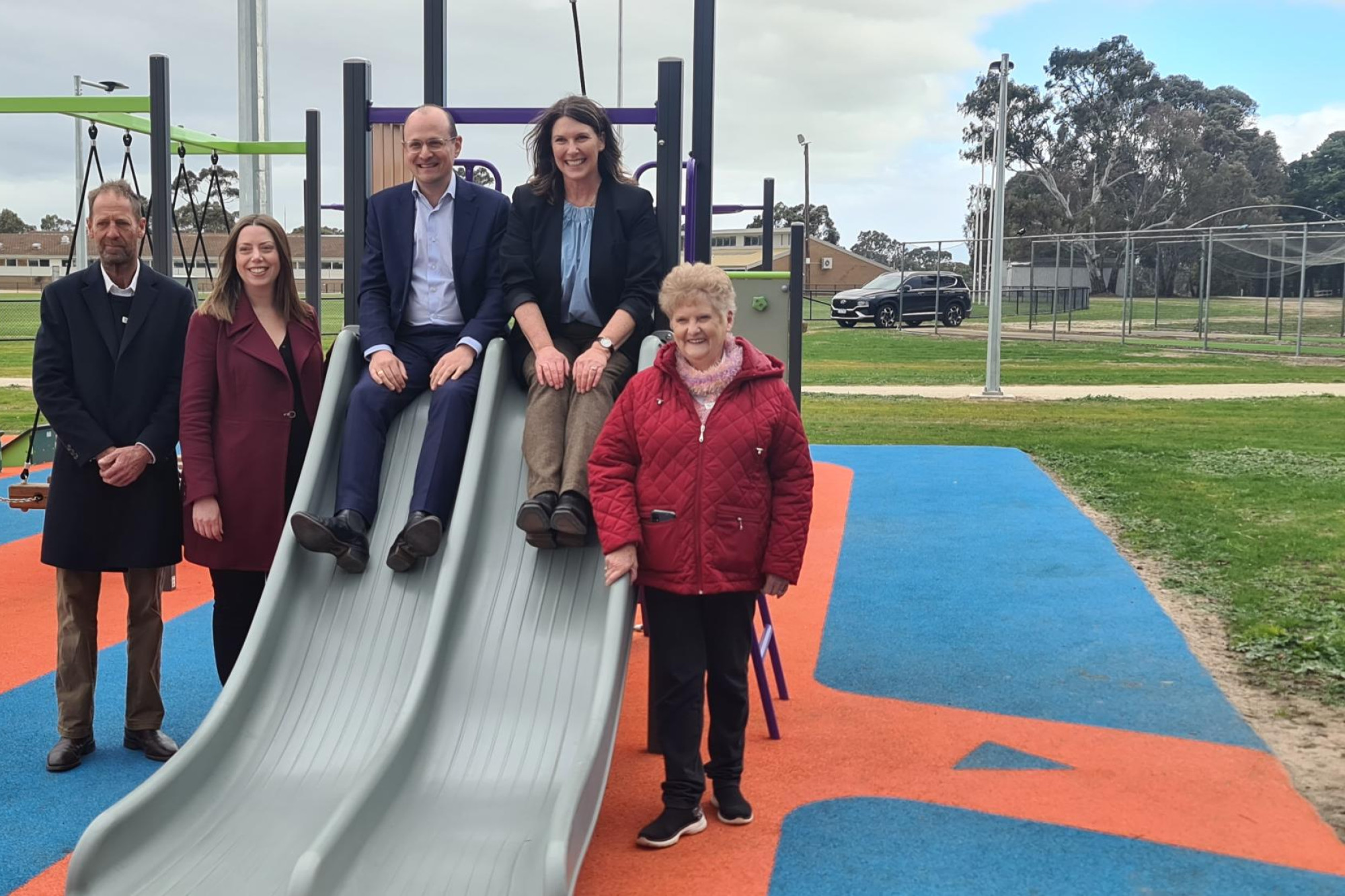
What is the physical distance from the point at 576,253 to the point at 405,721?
6.00 feet

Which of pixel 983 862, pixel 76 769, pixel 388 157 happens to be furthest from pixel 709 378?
pixel 388 157

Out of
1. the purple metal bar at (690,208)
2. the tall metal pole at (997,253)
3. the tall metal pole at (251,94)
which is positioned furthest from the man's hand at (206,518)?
the tall metal pole at (997,253)

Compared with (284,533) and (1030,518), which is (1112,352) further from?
(284,533)

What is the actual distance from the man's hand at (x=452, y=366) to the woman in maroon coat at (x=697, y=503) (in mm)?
861

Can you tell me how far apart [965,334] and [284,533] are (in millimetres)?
32716

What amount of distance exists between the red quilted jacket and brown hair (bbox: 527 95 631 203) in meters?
1.09

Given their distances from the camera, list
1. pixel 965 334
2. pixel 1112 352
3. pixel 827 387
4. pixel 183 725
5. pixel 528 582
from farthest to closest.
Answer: pixel 965 334, pixel 1112 352, pixel 827 387, pixel 183 725, pixel 528 582

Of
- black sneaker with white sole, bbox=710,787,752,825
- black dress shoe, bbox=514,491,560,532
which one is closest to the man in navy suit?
black dress shoe, bbox=514,491,560,532

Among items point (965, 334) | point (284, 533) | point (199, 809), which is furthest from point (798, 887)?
point (965, 334)

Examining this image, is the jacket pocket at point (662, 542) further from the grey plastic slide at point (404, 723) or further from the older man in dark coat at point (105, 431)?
the older man in dark coat at point (105, 431)

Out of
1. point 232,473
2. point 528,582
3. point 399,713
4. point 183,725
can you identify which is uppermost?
point 232,473

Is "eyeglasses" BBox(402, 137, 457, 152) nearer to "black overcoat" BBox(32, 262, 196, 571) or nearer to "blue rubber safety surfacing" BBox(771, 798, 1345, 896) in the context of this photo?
"black overcoat" BBox(32, 262, 196, 571)

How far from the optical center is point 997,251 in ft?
59.9

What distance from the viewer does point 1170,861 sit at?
3699 millimetres
